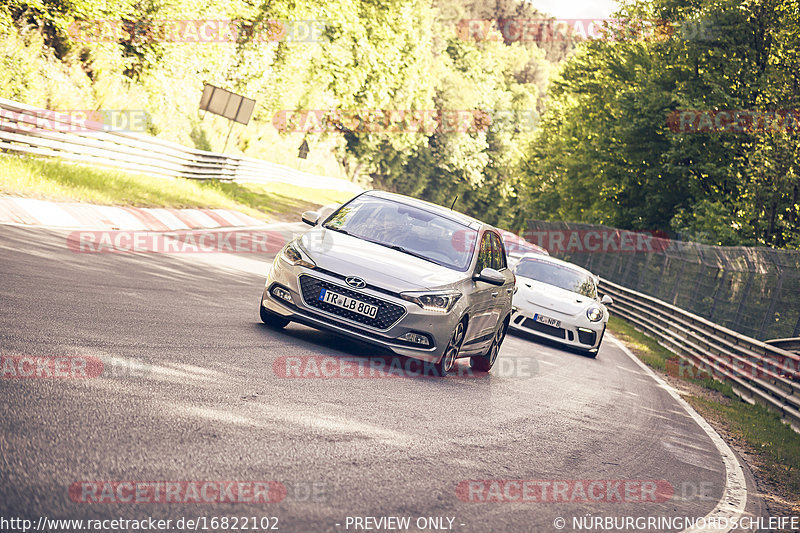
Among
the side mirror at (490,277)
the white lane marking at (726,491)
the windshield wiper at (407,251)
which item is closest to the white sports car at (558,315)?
the white lane marking at (726,491)

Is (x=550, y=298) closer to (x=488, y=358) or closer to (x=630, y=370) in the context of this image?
(x=630, y=370)

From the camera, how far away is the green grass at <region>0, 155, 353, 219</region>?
1617cm

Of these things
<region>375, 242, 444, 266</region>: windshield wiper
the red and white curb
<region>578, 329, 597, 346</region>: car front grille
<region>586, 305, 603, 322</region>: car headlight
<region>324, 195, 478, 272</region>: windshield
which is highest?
<region>324, 195, 478, 272</region>: windshield

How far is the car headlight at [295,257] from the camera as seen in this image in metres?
8.70

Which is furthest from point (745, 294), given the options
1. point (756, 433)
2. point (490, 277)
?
point (490, 277)

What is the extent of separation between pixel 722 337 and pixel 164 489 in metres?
14.5

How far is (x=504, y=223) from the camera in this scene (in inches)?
3878

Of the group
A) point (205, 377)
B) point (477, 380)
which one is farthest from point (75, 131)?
point (205, 377)

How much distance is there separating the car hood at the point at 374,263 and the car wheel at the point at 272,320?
881 millimetres

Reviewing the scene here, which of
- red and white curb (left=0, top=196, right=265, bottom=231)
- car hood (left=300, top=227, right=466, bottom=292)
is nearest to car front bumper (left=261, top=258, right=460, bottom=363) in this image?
car hood (left=300, top=227, right=466, bottom=292)

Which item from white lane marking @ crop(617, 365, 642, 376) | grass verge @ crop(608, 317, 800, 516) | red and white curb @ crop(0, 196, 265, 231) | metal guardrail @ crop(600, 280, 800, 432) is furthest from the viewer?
white lane marking @ crop(617, 365, 642, 376)

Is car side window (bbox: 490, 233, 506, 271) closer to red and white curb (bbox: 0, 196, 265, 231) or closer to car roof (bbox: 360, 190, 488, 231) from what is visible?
car roof (bbox: 360, 190, 488, 231)

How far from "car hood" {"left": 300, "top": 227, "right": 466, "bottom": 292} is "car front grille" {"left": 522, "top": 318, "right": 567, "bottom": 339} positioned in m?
6.50

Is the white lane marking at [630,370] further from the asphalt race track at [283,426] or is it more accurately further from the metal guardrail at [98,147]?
the metal guardrail at [98,147]
